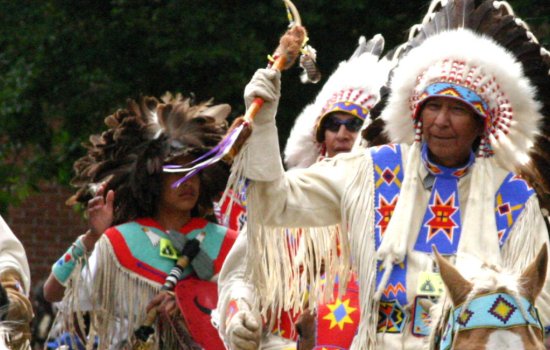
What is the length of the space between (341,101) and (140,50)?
14.2 feet

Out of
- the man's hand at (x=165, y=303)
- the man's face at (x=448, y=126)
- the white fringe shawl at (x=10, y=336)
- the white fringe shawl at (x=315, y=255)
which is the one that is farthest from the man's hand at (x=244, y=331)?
the man's hand at (x=165, y=303)

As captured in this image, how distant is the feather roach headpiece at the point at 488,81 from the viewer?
7320 millimetres

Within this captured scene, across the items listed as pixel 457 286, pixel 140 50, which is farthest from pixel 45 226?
pixel 457 286

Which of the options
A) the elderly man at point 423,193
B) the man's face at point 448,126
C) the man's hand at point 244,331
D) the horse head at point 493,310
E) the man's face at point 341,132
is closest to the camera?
the horse head at point 493,310

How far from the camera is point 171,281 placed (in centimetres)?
940

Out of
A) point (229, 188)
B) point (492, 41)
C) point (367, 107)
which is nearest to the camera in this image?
point (229, 188)

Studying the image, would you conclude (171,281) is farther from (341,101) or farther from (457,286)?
(457,286)

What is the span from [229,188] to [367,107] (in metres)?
2.62

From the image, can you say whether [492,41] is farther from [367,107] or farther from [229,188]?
[367,107]

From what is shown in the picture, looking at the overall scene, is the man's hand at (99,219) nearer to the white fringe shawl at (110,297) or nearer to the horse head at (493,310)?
the white fringe shawl at (110,297)

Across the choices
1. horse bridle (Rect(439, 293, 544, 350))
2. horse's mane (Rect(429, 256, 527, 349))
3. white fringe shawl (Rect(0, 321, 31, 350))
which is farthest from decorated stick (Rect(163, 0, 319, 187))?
horse bridle (Rect(439, 293, 544, 350))

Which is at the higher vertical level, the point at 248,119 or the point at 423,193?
the point at 248,119

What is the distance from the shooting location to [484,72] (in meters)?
7.34

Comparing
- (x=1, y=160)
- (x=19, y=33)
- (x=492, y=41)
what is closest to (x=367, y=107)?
(x=492, y=41)
